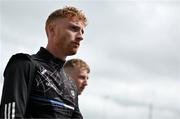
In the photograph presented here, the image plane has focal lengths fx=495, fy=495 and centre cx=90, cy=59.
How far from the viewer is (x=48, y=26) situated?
6.22 meters

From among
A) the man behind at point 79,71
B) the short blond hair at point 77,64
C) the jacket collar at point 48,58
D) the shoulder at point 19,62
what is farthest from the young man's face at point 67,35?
the short blond hair at point 77,64

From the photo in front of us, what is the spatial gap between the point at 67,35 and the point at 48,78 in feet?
1.95

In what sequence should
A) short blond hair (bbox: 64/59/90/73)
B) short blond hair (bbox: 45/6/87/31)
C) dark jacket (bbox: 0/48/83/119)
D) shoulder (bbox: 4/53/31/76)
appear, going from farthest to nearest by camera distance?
1. short blond hair (bbox: 64/59/90/73)
2. short blond hair (bbox: 45/6/87/31)
3. shoulder (bbox: 4/53/31/76)
4. dark jacket (bbox: 0/48/83/119)

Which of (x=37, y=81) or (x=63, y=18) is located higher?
(x=63, y=18)

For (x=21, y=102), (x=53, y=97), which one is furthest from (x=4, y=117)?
(x=53, y=97)

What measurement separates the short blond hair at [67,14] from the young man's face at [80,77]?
405 centimetres

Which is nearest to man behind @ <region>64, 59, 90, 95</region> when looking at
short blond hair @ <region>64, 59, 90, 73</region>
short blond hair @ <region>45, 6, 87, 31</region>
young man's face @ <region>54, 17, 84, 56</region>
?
short blond hair @ <region>64, 59, 90, 73</region>

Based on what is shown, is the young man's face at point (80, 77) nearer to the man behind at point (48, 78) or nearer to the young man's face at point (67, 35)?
the man behind at point (48, 78)

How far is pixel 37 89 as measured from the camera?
5617mm

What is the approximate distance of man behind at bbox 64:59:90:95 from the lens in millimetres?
10375

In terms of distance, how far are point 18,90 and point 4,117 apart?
330 millimetres

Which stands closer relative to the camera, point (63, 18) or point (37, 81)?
point (37, 81)

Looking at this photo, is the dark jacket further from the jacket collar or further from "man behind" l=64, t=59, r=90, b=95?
"man behind" l=64, t=59, r=90, b=95

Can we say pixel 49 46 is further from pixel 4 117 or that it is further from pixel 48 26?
pixel 4 117
